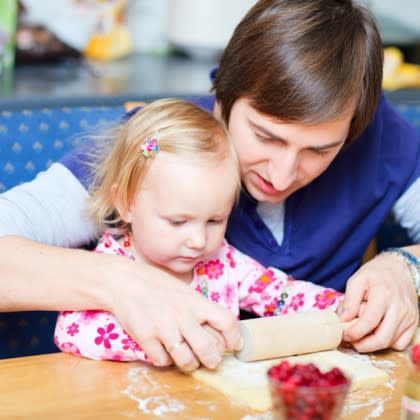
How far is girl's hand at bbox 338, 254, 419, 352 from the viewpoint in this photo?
1.35 metres

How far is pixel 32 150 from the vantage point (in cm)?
179

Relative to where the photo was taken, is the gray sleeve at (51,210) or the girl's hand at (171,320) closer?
the girl's hand at (171,320)

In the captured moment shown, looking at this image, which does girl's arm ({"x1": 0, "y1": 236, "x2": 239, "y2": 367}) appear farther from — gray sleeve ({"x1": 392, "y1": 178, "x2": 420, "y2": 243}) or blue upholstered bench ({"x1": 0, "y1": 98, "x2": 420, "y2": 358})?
gray sleeve ({"x1": 392, "y1": 178, "x2": 420, "y2": 243})

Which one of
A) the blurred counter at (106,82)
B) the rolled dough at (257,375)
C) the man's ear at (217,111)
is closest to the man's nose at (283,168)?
the man's ear at (217,111)

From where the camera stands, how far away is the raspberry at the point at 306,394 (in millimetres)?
800

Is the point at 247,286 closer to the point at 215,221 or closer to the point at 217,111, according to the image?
the point at 215,221

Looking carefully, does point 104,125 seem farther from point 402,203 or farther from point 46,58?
point 46,58

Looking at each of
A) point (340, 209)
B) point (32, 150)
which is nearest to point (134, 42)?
point (32, 150)

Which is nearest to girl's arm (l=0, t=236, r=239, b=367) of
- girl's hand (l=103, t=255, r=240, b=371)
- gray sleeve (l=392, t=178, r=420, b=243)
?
girl's hand (l=103, t=255, r=240, b=371)

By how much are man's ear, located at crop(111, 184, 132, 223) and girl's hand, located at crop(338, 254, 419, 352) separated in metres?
0.38

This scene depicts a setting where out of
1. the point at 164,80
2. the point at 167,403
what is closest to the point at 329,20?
the point at 167,403

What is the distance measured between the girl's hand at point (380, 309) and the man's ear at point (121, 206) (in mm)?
384

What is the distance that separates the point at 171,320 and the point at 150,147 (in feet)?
1.05

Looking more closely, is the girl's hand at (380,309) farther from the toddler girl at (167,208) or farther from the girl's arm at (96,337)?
→ the girl's arm at (96,337)
